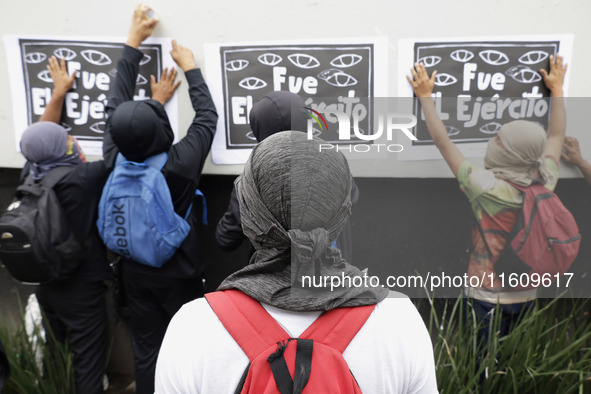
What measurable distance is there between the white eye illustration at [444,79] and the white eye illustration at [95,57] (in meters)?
1.88

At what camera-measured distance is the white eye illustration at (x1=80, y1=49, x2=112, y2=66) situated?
111 inches

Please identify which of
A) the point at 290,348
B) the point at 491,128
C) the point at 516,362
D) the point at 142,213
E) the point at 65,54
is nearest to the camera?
the point at 290,348

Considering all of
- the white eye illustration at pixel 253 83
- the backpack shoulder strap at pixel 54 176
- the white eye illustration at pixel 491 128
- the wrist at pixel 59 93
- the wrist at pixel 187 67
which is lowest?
the backpack shoulder strap at pixel 54 176

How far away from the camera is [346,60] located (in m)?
2.63

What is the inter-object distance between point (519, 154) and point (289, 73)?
131cm

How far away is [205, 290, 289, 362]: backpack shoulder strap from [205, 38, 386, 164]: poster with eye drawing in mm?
1736

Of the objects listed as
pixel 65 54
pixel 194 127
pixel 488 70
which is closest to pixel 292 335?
pixel 194 127

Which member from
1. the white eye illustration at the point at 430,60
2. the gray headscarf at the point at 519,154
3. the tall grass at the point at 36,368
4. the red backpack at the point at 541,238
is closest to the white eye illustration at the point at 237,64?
the white eye illustration at the point at 430,60

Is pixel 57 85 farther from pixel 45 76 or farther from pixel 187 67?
pixel 187 67

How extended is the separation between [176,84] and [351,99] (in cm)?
101

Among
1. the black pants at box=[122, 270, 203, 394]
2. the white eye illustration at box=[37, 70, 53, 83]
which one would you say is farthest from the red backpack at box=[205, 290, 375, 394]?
the white eye illustration at box=[37, 70, 53, 83]

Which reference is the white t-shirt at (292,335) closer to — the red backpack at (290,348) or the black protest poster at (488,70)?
the red backpack at (290,348)

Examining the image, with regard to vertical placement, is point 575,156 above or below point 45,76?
below

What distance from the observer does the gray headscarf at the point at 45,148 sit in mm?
2482
